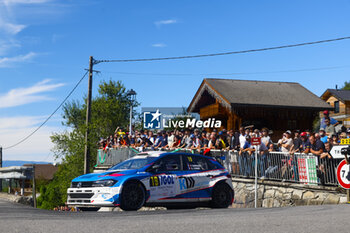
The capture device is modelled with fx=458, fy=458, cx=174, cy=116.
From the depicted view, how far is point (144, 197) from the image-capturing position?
38.2ft

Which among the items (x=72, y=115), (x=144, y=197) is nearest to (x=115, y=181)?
(x=144, y=197)

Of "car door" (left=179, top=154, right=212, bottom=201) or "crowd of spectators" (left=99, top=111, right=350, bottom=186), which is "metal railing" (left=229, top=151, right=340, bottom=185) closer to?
"crowd of spectators" (left=99, top=111, right=350, bottom=186)

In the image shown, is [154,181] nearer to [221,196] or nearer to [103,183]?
[103,183]

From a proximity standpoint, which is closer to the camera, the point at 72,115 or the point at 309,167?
the point at 309,167

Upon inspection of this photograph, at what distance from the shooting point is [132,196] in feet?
37.4

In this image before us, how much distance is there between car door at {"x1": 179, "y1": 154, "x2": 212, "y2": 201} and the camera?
12.7m

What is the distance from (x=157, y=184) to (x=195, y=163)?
66.6 inches

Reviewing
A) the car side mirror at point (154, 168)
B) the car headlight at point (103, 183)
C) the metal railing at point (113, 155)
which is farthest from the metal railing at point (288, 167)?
the metal railing at point (113, 155)

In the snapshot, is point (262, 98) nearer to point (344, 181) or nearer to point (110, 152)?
point (110, 152)

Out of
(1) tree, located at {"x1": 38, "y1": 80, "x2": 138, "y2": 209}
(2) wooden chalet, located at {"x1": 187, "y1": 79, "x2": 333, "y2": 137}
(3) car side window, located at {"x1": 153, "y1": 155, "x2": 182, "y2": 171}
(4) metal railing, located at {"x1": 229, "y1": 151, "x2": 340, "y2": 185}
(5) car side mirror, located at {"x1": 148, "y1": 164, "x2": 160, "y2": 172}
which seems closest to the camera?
(5) car side mirror, located at {"x1": 148, "y1": 164, "x2": 160, "y2": 172}

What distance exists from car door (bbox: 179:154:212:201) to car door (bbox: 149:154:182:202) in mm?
220

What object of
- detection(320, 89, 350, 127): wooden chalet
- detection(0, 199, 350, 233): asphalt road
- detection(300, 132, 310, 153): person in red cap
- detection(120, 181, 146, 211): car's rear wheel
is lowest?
detection(0, 199, 350, 233): asphalt road

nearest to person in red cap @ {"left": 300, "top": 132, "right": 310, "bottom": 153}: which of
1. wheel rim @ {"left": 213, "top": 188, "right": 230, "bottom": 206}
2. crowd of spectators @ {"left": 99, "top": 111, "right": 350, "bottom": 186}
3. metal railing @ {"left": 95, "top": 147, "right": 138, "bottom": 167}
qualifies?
crowd of spectators @ {"left": 99, "top": 111, "right": 350, "bottom": 186}

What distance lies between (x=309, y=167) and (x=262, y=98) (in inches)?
764
